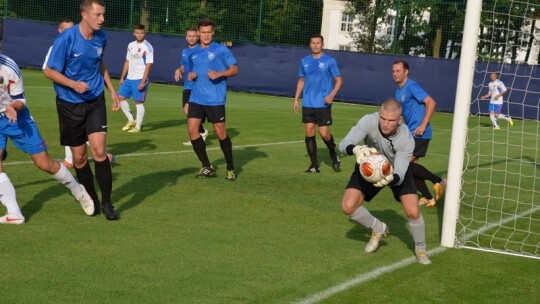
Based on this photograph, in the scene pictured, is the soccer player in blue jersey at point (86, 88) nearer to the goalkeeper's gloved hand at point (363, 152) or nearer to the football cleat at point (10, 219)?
the football cleat at point (10, 219)

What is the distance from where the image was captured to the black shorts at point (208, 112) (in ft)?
37.4

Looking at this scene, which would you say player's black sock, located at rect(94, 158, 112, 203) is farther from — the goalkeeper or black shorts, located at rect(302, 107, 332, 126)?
black shorts, located at rect(302, 107, 332, 126)

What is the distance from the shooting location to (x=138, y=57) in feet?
56.3

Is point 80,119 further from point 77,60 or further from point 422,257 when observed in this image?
point 422,257

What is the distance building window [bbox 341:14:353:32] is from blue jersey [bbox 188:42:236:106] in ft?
71.1

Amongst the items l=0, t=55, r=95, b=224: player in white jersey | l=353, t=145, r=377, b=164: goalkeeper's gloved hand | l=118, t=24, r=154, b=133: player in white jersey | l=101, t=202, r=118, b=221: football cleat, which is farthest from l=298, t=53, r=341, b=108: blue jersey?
l=353, t=145, r=377, b=164: goalkeeper's gloved hand

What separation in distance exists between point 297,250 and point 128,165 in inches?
202

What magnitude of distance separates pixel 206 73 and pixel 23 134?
394 cm

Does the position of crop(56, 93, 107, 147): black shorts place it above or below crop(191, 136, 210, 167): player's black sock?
above

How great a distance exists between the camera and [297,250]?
739 cm

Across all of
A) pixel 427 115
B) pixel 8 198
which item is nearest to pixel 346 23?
pixel 427 115

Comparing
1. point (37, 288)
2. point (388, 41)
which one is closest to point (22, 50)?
point (388, 41)

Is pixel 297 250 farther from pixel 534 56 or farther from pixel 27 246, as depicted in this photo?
pixel 534 56

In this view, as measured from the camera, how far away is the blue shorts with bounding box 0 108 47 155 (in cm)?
784
